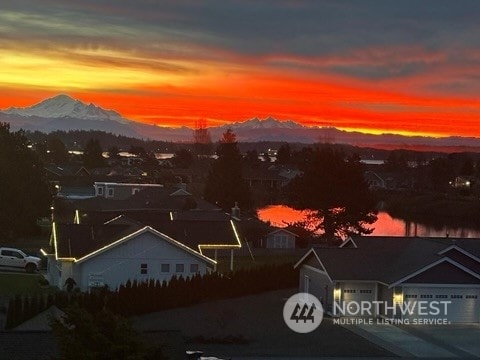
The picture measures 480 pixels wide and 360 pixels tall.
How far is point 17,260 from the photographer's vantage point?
3922 cm

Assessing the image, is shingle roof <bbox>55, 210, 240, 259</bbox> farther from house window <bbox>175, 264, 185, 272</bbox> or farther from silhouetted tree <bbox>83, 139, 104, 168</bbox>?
silhouetted tree <bbox>83, 139, 104, 168</bbox>

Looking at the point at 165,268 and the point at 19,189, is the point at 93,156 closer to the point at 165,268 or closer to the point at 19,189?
the point at 19,189

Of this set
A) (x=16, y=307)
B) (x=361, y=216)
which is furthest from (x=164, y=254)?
(x=361, y=216)

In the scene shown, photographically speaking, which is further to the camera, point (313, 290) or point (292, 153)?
point (292, 153)

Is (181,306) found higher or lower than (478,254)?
lower

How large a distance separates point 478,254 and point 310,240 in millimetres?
24333

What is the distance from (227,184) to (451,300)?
44.6m

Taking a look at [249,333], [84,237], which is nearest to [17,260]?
[84,237]

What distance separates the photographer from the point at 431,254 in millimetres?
30656

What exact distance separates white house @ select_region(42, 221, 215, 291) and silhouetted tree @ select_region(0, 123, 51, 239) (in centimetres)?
1441

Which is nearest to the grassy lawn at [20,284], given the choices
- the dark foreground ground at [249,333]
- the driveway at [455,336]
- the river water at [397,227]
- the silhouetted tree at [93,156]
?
the dark foreground ground at [249,333]

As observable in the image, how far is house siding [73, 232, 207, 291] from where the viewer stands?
34.3 metres

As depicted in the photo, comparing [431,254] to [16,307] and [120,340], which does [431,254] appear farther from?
[120,340]

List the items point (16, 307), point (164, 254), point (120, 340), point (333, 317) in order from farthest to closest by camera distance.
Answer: point (164, 254)
point (333, 317)
point (16, 307)
point (120, 340)
